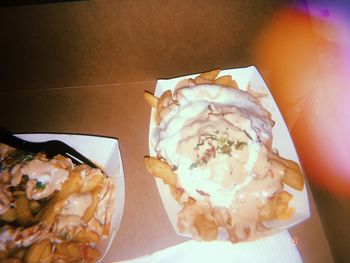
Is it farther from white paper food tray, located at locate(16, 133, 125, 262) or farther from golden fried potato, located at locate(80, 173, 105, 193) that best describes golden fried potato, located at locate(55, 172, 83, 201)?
white paper food tray, located at locate(16, 133, 125, 262)

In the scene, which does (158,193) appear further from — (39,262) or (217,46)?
(217,46)

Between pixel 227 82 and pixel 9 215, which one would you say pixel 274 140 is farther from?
pixel 9 215

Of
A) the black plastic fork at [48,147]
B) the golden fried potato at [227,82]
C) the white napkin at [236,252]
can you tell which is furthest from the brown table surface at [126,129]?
the golden fried potato at [227,82]

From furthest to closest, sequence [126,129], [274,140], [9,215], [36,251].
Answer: [126,129]
[274,140]
[9,215]
[36,251]

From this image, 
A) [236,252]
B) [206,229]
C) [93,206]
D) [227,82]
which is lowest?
[236,252]

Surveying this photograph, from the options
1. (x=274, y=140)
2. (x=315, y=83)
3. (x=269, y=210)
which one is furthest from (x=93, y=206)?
(x=315, y=83)

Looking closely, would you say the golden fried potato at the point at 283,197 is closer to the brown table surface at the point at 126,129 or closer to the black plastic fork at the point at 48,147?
the brown table surface at the point at 126,129
